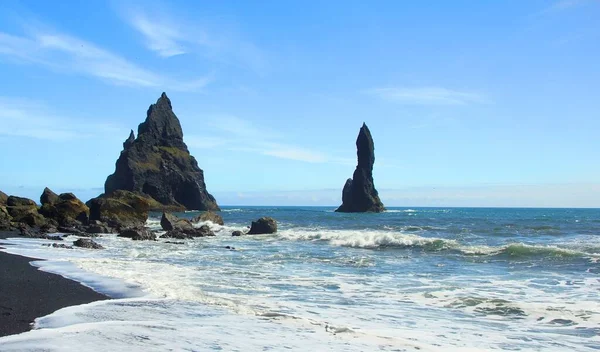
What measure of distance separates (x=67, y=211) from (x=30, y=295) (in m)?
35.1

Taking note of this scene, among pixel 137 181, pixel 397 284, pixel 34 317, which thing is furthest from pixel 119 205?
pixel 137 181

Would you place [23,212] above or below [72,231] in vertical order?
above

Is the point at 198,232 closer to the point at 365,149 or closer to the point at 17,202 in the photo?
the point at 17,202

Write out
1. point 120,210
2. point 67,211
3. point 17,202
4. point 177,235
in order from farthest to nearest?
point 67,211 < point 120,210 < point 17,202 < point 177,235

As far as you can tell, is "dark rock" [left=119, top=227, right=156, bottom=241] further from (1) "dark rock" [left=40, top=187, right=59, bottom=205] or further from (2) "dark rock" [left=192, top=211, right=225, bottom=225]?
(1) "dark rock" [left=40, top=187, right=59, bottom=205]

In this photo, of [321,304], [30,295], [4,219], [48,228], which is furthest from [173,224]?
[321,304]

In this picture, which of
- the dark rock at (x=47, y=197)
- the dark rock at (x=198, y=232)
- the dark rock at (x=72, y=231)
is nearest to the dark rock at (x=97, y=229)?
the dark rock at (x=72, y=231)

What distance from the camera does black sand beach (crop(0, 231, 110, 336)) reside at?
878cm

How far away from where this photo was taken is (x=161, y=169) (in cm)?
12694

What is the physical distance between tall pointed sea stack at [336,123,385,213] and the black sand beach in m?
118

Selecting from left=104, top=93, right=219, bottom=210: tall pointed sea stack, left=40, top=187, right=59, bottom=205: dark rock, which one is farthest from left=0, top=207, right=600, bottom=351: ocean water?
left=104, top=93, right=219, bottom=210: tall pointed sea stack

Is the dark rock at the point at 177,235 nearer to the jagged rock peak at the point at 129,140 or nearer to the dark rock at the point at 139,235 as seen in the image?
the dark rock at the point at 139,235

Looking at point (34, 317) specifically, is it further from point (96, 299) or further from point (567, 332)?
point (567, 332)

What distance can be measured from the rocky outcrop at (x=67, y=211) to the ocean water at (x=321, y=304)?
1948cm
